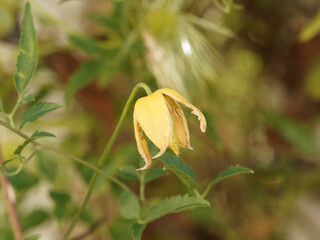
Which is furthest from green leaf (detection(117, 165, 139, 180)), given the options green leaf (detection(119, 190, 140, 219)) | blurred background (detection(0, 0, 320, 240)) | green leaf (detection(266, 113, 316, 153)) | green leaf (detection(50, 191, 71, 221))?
green leaf (detection(266, 113, 316, 153))

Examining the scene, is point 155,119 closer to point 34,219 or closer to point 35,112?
point 35,112

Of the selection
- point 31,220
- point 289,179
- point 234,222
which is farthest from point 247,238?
point 31,220

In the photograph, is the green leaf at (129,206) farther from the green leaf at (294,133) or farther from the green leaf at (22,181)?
the green leaf at (294,133)

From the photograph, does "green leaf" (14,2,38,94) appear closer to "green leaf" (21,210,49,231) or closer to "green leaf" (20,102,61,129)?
"green leaf" (20,102,61,129)

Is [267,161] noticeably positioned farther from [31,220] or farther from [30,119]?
[30,119]

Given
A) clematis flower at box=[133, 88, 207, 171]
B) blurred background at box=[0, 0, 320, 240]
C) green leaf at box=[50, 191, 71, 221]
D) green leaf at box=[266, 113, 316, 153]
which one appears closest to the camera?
clematis flower at box=[133, 88, 207, 171]

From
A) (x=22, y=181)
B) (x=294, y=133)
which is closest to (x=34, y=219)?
(x=22, y=181)
